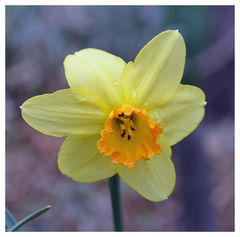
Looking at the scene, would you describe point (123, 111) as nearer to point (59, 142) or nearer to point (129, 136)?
point (129, 136)

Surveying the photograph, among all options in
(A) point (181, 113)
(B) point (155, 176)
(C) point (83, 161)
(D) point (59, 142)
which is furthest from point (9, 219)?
(D) point (59, 142)

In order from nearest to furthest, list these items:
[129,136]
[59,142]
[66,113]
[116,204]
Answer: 1. [116,204]
2. [66,113]
3. [129,136]
4. [59,142]

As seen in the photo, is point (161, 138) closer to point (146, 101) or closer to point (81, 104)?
point (146, 101)

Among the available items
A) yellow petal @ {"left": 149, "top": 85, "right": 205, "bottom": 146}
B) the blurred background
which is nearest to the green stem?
yellow petal @ {"left": 149, "top": 85, "right": 205, "bottom": 146}

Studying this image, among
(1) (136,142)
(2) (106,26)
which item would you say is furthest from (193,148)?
(1) (136,142)

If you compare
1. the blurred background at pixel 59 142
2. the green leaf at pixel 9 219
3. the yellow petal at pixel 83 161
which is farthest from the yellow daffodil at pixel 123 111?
the blurred background at pixel 59 142

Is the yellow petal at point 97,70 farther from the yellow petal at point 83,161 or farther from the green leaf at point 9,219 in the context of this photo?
the green leaf at point 9,219
